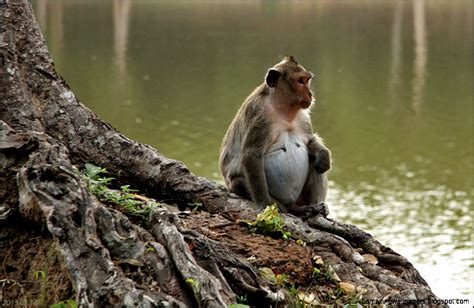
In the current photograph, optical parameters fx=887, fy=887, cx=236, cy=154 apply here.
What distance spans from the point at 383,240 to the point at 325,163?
659 centimetres

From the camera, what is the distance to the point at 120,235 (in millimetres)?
4582

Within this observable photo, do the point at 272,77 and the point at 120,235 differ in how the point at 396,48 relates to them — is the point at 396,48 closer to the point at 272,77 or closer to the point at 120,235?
the point at 272,77

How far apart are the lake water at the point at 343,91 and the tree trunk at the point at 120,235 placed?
547 centimetres

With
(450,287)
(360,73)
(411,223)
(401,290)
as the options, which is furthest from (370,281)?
(360,73)

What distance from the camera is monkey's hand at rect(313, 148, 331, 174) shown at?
6.72m

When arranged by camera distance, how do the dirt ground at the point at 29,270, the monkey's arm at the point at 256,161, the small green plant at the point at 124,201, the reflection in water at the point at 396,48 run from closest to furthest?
the dirt ground at the point at 29,270 < the small green plant at the point at 124,201 < the monkey's arm at the point at 256,161 < the reflection in water at the point at 396,48

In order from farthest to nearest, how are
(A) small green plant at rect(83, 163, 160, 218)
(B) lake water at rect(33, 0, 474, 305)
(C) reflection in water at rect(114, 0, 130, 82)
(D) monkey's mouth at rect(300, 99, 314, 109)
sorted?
(C) reflection in water at rect(114, 0, 130, 82) → (B) lake water at rect(33, 0, 474, 305) → (D) monkey's mouth at rect(300, 99, 314, 109) → (A) small green plant at rect(83, 163, 160, 218)

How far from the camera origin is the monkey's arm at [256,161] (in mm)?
6609

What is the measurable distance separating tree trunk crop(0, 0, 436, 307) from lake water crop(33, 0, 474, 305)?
5467 mm

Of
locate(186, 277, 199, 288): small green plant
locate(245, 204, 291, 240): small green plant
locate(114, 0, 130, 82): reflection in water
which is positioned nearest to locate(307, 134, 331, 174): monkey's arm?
locate(245, 204, 291, 240): small green plant

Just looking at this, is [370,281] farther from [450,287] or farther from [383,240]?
[383,240]

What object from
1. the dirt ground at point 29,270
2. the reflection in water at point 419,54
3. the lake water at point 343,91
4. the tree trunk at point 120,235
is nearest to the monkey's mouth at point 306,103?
the tree trunk at point 120,235

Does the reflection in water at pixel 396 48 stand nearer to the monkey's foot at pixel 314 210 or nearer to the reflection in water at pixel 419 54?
the reflection in water at pixel 419 54

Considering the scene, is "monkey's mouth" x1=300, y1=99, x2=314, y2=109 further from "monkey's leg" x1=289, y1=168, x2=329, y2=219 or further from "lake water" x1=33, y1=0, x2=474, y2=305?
"lake water" x1=33, y1=0, x2=474, y2=305
